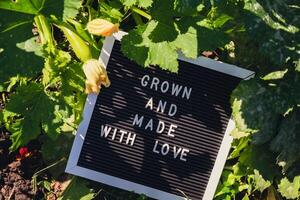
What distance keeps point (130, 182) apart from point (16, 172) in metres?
0.65

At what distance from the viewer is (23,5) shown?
2.13m

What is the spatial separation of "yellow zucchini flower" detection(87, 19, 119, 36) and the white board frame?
0.16 m

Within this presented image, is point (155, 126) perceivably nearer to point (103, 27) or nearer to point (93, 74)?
point (93, 74)

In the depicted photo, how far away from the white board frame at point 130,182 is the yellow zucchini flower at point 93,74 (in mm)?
198

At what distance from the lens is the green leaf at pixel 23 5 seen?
82.0 inches

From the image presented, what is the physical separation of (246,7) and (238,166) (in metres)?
0.88

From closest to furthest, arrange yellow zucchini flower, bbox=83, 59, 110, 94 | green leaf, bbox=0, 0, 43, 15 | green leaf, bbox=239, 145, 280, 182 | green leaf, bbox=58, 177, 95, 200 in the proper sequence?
1. green leaf, bbox=0, 0, 43, 15
2. yellow zucchini flower, bbox=83, 59, 110, 94
3. green leaf, bbox=239, 145, 280, 182
4. green leaf, bbox=58, 177, 95, 200

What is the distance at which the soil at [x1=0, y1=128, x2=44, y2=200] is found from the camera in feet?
9.03

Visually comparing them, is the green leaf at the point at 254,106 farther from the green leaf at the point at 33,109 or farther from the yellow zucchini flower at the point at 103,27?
the green leaf at the point at 33,109

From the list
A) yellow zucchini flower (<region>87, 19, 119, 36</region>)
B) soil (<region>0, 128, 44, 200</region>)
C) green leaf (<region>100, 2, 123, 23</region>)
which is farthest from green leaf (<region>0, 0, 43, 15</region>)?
soil (<region>0, 128, 44, 200</region>)

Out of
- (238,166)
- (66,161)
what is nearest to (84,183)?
(66,161)

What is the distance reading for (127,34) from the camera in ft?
7.70

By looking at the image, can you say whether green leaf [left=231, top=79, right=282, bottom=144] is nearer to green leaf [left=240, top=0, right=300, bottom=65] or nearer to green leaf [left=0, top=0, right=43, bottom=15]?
green leaf [left=240, top=0, right=300, bottom=65]

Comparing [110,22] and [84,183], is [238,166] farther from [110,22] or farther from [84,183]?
[110,22]
